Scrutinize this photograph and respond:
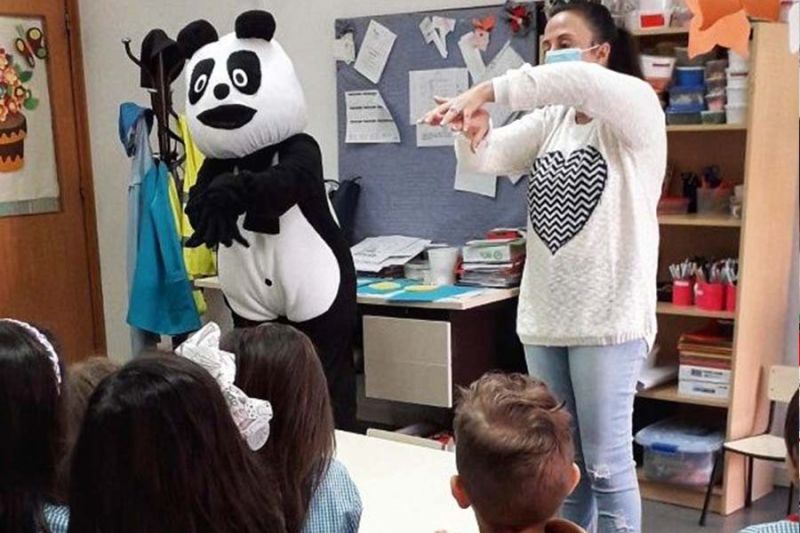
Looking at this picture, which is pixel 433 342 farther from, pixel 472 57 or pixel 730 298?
pixel 472 57

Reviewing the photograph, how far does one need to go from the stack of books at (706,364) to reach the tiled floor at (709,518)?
0.38m

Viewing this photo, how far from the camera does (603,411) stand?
6.74 feet

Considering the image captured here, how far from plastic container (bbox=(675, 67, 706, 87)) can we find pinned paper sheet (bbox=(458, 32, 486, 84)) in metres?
0.76

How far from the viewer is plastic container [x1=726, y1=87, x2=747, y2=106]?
119 inches

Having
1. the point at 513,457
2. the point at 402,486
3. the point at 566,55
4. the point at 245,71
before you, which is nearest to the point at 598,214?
the point at 566,55

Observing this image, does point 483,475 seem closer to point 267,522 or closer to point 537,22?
point 267,522

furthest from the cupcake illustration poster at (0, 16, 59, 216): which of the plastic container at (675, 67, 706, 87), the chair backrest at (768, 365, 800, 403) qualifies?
the chair backrest at (768, 365, 800, 403)

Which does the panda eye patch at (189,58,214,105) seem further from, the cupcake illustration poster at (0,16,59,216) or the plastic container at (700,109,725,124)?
the cupcake illustration poster at (0,16,59,216)

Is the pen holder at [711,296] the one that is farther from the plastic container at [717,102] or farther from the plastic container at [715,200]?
the plastic container at [717,102]

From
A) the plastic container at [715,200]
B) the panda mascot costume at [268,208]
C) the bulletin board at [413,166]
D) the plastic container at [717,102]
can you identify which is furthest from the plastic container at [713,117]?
the panda mascot costume at [268,208]

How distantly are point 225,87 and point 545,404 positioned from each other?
178cm

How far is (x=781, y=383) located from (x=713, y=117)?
0.86 metres

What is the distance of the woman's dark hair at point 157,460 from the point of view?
3.85 ft

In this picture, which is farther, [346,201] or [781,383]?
[346,201]
